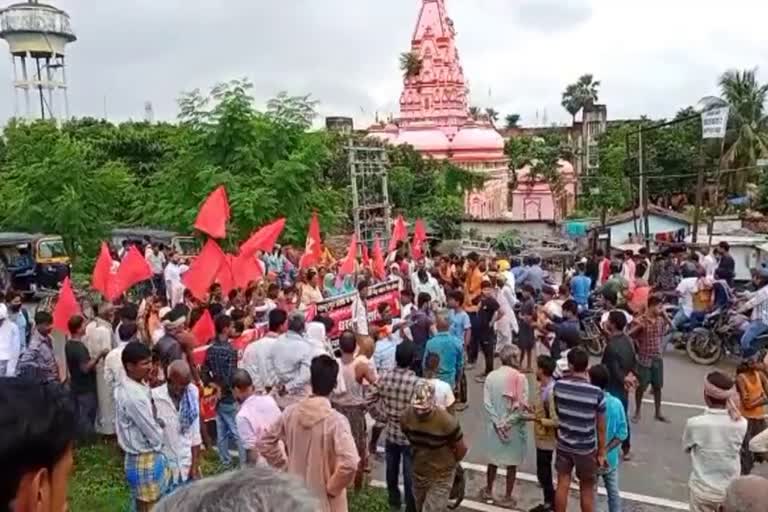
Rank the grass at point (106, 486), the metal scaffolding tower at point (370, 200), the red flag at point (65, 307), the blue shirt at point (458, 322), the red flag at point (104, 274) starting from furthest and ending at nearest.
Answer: the metal scaffolding tower at point (370, 200) → the red flag at point (104, 274) → the blue shirt at point (458, 322) → the red flag at point (65, 307) → the grass at point (106, 486)

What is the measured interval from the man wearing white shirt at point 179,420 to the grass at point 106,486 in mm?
1304

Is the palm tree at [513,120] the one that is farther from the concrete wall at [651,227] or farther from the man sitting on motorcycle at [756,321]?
the man sitting on motorcycle at [756,321]

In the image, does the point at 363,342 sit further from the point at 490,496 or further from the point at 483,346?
the point at 483,346

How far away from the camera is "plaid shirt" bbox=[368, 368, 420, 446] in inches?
225

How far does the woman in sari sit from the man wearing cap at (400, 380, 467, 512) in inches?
37.7

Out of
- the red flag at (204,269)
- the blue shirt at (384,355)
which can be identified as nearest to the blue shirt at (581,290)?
the blue shirt at (384,355)

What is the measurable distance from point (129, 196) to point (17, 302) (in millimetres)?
16197

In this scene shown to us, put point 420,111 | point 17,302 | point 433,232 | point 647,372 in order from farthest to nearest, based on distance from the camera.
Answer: point 420,111 < point 433,232 < point 17,302 < point 647,372

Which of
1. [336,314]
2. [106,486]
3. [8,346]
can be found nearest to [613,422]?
[106,486]

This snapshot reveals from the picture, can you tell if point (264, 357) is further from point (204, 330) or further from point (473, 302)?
point (473, 302)

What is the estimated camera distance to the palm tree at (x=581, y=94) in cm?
6222

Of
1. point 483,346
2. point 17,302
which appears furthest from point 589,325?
point 17,302

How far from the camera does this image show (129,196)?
82.3 ft

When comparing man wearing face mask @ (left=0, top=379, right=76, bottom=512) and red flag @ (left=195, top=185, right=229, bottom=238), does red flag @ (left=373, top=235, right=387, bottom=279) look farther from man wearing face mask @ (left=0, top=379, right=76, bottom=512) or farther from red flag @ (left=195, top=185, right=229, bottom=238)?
man wearing face mask @ (left=0, top=379, right=76, bottom=512)
